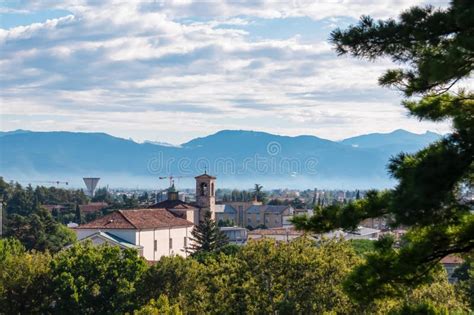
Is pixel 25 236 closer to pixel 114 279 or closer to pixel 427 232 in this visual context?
pixel 114 279

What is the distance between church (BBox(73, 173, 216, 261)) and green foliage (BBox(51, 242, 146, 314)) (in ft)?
60.6

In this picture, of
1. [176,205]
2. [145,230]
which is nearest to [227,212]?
[176,205]

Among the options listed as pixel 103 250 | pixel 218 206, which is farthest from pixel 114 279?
pixel 218 206

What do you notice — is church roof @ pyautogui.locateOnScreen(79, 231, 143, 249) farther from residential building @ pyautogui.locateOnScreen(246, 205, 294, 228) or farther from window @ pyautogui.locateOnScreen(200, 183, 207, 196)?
Answer: residential building @ pyautogui.locateOnScreen(246, 205, 294, 228)

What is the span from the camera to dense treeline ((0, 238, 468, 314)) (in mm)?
23891

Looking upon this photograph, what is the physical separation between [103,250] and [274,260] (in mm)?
12561

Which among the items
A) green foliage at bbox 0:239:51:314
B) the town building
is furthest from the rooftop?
green foliage at bbox 0:239:51:314

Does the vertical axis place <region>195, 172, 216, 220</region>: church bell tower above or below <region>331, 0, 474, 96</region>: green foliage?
below

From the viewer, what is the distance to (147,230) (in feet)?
202

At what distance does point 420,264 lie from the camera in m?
10.2

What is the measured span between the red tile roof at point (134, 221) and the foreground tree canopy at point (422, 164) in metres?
49.9

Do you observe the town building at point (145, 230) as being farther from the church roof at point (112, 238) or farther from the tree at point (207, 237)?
the tree at point (207, 237)

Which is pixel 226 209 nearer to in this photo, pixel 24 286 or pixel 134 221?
pixel 134 221

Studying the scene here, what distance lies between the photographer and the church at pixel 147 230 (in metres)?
59.5
